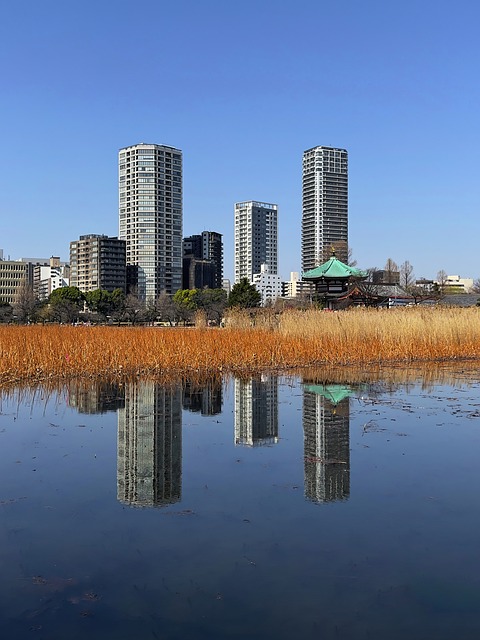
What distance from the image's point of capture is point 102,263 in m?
113

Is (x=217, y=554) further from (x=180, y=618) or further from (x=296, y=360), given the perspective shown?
(x=296, y=360)

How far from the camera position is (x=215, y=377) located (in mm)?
12547

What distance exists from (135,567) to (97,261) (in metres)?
114

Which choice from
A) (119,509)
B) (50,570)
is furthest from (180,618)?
(119,509)

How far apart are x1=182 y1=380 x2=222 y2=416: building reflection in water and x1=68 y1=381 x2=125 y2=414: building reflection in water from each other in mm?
1018

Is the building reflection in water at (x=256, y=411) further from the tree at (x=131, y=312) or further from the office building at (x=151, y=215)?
the office building at (x=151, y=215)

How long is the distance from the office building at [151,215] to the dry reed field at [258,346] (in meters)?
103

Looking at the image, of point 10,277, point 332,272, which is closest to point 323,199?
point 10,277

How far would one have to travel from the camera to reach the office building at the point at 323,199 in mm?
137375

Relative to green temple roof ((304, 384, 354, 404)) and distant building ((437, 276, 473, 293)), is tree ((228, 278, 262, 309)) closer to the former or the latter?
distant building ((437, 276, 473, 293))

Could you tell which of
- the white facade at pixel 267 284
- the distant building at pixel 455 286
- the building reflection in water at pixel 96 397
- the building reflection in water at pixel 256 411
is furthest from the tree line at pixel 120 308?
the white facade at pixel 267 284

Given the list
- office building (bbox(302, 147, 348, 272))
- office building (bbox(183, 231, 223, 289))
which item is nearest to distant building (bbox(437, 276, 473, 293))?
office building (bbox(302, 147, 348, 272))

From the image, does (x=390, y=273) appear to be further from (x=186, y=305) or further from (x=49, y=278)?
(x=49, y=278)

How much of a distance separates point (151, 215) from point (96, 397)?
11578cm
